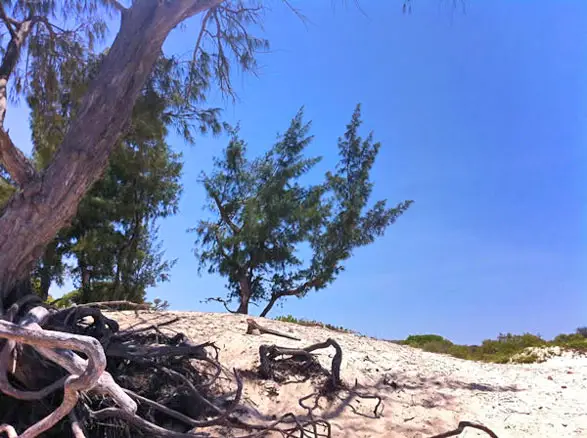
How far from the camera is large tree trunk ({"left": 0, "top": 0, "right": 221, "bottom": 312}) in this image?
4012mm

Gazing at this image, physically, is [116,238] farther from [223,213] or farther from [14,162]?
[14,162]

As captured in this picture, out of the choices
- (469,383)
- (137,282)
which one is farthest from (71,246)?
(469,383)

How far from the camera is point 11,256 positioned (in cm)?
401

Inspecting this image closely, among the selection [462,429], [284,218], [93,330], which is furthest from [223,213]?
[462,429]

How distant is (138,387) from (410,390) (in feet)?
8.45

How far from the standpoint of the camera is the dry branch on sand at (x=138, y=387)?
10.6ft

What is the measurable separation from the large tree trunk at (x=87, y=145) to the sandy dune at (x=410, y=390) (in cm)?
191

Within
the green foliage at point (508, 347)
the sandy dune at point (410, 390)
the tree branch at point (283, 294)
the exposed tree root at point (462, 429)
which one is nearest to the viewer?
the exposed tree root at point (462, 429)

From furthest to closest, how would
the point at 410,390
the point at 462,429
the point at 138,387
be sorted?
the point at 410,390, the point at 138,387, the point at 462,429

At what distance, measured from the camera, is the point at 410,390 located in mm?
4793

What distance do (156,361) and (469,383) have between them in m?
3.34

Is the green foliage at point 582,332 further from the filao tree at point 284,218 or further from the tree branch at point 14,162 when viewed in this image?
the tree branch at point 14,162

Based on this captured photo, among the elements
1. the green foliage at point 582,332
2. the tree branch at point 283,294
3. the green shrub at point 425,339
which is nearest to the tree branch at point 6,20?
the tree branch at point 283,294

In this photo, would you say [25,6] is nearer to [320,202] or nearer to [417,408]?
[417,408]
